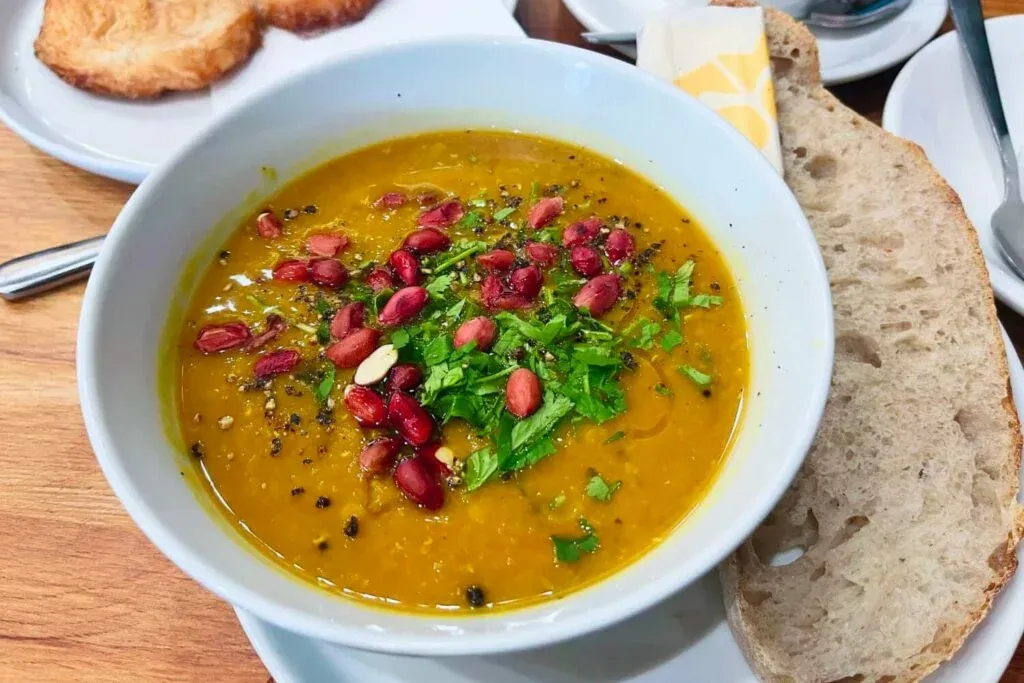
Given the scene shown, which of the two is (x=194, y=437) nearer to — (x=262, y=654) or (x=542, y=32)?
(x=262, y=654)

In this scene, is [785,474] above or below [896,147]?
above

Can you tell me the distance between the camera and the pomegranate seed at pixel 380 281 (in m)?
1.81

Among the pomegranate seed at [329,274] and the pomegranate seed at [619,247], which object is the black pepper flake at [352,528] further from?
the pomegranate seed at [619,247]

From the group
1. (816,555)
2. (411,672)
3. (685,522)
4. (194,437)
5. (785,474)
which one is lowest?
(816,555)

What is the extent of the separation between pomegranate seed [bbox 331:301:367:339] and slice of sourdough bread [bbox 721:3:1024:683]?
93cm

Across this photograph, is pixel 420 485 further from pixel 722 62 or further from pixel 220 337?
pixel 722 62

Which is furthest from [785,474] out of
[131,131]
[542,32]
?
[131,131]

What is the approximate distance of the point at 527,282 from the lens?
1777mm

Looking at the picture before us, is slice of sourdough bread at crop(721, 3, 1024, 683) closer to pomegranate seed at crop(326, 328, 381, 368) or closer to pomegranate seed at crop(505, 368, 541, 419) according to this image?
pomegranate seed at crop(505, 368, 541, 419)

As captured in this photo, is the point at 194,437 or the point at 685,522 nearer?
the point at 685,522

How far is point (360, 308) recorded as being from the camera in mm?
1762

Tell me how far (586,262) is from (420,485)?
0.65 metres

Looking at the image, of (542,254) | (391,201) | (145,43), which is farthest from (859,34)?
(145,43)

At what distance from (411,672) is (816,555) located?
0.91 m
